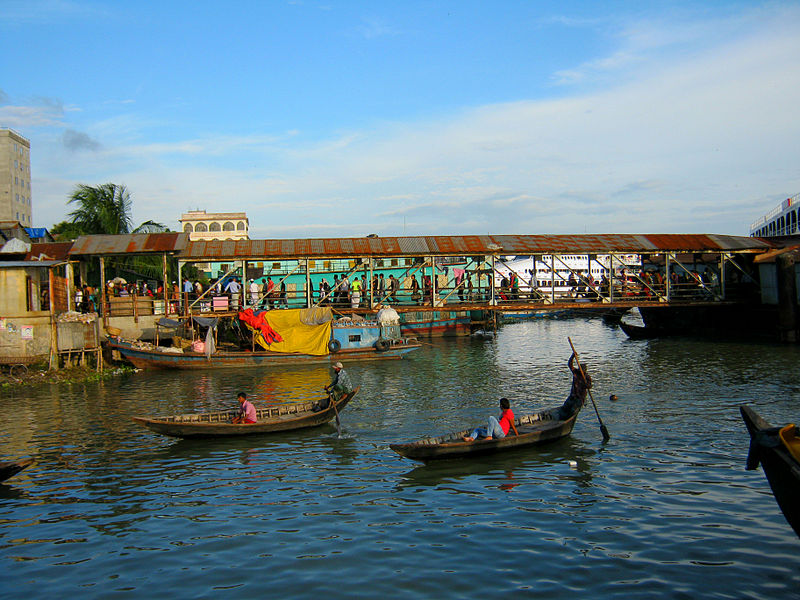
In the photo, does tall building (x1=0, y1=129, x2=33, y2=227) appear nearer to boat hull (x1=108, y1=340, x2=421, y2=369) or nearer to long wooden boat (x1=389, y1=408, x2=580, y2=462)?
boat hull (x1=108, y1=340, x2=421, y2=369)

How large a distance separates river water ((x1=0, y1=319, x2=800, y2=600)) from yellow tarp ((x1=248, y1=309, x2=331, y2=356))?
343 inches

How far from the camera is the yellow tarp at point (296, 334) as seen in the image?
97.7 ft

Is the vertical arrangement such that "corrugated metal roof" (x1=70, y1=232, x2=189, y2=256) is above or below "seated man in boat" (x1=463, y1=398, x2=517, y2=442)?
above

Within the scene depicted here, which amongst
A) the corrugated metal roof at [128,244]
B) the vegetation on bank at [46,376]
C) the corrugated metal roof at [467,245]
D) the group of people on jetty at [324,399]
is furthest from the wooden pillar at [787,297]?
the vegetation on bank at [46,376]

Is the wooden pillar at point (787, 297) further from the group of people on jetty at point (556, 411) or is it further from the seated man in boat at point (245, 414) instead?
the seated man in boat at point (245, 414)

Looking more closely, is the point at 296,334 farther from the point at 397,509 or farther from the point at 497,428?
the point at 397,509

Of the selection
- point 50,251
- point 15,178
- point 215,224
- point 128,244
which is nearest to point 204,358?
point 128,244

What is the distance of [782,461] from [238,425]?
12.1 m

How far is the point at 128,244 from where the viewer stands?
31.7 metres

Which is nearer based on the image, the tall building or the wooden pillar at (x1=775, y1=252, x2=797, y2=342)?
the wooden pillar at (x1=775, y1=252, x2=797, y2=342)

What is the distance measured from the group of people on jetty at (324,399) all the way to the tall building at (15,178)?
80.5 metres

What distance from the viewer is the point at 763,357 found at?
28000mm

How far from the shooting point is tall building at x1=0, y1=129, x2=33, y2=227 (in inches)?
3216

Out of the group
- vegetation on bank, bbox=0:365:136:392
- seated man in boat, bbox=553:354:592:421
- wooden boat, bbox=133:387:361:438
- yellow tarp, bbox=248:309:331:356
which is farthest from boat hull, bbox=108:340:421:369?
seated man in boat, bbox=553:354:592:421
